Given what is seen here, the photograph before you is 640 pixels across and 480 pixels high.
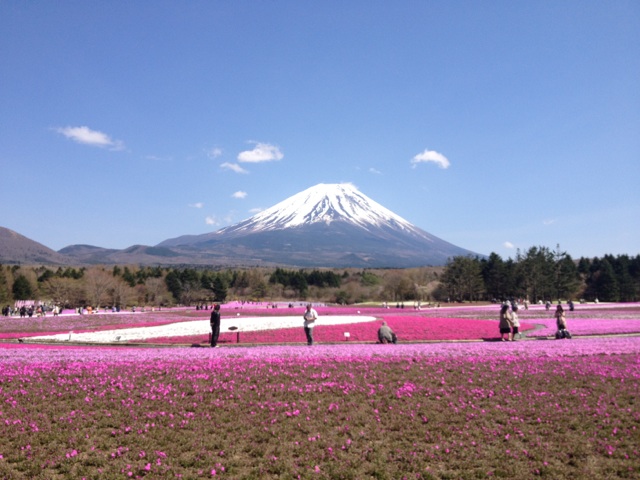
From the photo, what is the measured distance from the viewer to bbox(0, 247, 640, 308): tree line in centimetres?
9869

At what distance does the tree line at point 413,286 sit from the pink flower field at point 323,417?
84716mm

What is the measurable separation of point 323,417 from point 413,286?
107704 millimetres

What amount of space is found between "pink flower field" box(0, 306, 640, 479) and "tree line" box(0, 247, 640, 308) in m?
84.7

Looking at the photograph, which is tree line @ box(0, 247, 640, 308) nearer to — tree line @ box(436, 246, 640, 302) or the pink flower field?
tree line @ box(436, 246, 640, 302)

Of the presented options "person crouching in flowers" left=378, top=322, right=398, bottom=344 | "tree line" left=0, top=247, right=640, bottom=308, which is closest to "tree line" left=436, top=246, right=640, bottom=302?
"tree line" left=0, top=247, right=640, bottom=308

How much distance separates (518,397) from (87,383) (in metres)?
12.0

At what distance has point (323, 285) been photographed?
477ft

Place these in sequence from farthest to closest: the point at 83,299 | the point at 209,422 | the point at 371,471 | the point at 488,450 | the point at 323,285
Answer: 1. the point at 323,285
2. the point at 83,299
3. the point at 209,422
4. the point at 488,450
5. the point at 371,471

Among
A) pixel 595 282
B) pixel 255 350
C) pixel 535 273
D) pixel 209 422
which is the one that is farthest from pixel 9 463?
pixel 595 282

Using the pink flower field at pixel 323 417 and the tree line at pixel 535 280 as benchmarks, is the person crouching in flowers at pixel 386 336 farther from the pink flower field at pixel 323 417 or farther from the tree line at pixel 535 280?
the tree line at pixel 535 280

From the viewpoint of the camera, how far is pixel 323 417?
35.3 feet

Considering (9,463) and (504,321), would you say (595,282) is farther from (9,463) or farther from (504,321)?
(9,463)

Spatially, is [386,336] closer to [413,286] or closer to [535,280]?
[535,280]

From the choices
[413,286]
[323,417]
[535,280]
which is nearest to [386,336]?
[323,417]
